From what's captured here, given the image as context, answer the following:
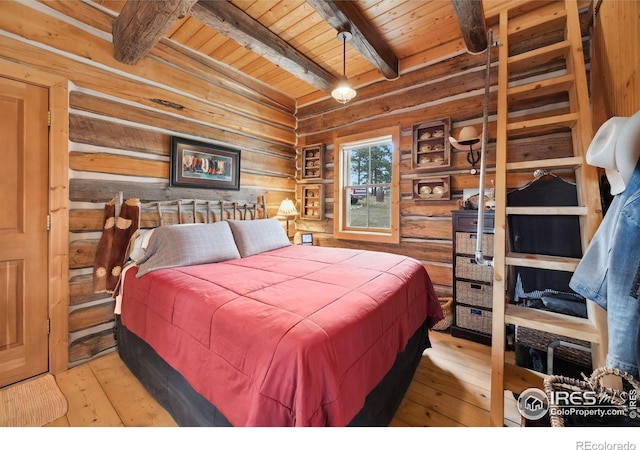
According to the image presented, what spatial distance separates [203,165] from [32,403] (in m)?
2.25

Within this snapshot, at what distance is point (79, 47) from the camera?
2109 mm

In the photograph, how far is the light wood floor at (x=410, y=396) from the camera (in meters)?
1.55

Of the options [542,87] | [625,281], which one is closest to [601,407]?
[625,281]

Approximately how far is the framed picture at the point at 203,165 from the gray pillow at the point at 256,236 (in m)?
0.62

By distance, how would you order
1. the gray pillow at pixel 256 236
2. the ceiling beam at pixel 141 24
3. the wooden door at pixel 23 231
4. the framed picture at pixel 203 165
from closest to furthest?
the ceiling beam at pixel 141 24, the wooden door at pixel 23 231, the gray pillow at pixel 256 236, the framed picture at pixel 203 165

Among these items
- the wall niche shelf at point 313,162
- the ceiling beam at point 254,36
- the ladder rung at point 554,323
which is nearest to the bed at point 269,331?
the ladder rung at point 554,323

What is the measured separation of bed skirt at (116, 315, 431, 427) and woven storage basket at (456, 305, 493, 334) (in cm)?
70

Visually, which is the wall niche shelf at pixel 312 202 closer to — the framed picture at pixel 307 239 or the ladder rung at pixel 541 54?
the framed picture at pixel 307 239

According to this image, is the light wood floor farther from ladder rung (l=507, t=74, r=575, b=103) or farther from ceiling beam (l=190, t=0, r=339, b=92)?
ceiling beam (l=190, t=0, r=339, b=92)

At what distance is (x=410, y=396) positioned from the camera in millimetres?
1756

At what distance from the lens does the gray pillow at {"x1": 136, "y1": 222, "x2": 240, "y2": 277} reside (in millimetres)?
1986

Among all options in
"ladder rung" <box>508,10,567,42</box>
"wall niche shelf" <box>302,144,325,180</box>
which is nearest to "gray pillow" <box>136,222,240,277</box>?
"wall niche shelf" <box>302,144,325,180</box>
